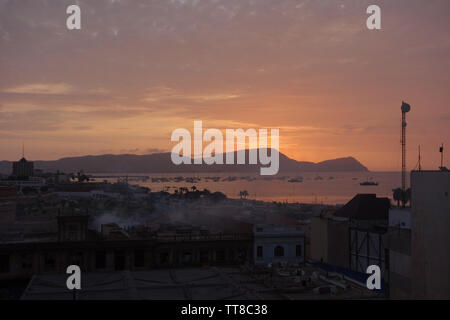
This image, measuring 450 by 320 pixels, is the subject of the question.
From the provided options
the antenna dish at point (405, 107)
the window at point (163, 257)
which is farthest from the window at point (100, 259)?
the antenna dish at point (405, 107)

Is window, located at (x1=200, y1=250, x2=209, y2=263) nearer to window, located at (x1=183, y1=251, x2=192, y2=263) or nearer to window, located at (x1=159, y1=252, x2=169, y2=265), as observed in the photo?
window, located at (x1=183, y1=251, x2=192, y2=263)

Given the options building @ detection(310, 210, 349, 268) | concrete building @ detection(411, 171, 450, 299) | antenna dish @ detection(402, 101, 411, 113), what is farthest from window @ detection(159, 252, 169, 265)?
antenna dish @ detection(402, 101, 411, 113)

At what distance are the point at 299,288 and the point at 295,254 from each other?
16.1 m

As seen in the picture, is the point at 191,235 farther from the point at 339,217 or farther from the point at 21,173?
the point at 21,173

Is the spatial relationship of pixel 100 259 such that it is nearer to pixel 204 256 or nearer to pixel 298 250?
pixel 204 256

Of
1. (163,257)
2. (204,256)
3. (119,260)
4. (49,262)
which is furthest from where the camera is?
(204,256)

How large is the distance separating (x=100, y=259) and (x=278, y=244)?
12736 millimetres

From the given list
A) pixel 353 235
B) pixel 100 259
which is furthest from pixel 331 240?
pixel 100 259

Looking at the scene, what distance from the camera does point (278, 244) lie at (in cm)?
3512

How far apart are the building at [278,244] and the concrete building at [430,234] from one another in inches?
475

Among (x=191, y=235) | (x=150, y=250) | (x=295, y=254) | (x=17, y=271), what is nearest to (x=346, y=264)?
(x=295, y=254)

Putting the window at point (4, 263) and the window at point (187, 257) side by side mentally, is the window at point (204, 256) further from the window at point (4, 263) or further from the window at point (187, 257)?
the window at point (4, 263)

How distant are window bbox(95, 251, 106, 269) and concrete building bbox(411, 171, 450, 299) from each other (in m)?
19.4
